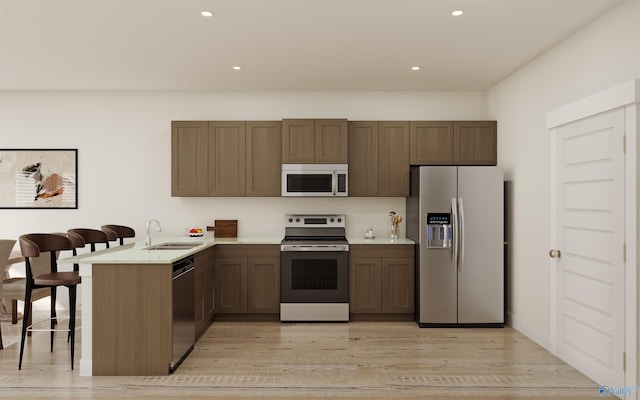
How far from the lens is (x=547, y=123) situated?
4.11 meters

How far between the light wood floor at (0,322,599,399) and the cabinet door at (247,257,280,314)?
0.46m

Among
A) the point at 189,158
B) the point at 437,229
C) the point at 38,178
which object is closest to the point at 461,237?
the point at 437,229

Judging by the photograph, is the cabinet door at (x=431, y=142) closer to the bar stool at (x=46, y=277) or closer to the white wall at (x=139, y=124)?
the white wall at (x=139, y=124)

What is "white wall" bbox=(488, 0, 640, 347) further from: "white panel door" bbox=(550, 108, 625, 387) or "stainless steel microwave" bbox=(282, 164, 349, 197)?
"stainless steel microwave" bbox=(282, 164, 349, 197)

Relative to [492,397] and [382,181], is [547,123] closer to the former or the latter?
[382,181]

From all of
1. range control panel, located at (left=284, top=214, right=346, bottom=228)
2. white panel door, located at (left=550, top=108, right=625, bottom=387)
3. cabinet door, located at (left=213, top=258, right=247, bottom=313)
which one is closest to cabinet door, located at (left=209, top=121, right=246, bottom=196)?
range control panel, located at (left=284, top=214, right=346, bottom=228)

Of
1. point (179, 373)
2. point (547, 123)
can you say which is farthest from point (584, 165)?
point (179, 373)

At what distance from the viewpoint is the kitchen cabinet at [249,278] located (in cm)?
520

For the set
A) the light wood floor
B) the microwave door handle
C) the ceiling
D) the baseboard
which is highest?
the ceiling

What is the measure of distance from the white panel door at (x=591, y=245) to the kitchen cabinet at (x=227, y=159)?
312 cm

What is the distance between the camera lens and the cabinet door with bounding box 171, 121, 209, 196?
215 inches

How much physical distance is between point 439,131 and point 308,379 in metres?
3.36

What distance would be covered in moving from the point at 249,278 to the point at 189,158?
1.64 m

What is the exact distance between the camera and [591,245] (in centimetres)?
346
